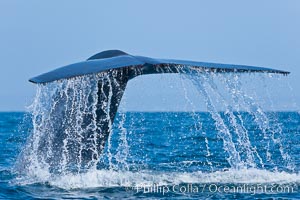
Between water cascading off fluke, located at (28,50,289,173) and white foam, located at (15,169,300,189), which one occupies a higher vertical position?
water cascading off fluke, located at (28,50,289,173)

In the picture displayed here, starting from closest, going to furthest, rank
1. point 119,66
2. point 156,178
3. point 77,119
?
point 119,66 < point 77,119 < point 156,178

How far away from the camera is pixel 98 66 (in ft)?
23.4

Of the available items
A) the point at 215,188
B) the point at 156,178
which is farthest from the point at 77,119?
the point at 215,188

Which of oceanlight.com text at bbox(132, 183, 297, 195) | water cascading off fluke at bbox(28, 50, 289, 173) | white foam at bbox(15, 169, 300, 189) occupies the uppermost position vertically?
water cascading off fluke at bbox(28, 50, 289, 173)

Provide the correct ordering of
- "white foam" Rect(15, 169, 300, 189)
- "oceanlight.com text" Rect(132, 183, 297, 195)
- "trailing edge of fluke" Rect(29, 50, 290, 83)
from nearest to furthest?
"trailing edge of fluke" Rect(29, 50, 290, 83) < "oceanlight.com text" Rect(132, 183, 297, 195) < "white foam" Rect(15, 169, 300, 189)

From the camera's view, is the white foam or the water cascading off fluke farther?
the white foam

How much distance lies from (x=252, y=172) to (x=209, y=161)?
359cm

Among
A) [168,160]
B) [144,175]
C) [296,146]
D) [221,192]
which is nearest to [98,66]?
[221,192]

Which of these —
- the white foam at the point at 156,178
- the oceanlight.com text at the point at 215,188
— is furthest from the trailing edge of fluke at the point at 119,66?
the white foam at the point at 156,178

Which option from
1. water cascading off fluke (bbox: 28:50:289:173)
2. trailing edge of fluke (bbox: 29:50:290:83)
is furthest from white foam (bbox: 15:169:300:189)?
trailing edge of fluke (bbox: 29:50:290:83)

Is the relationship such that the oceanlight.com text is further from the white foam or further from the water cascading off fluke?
the water cascading off fluke

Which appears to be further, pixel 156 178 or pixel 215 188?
pixel 156 178

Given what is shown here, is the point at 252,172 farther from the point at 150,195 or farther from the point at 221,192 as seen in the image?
the point at 150,195

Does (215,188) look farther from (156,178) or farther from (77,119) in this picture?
(77,119)
